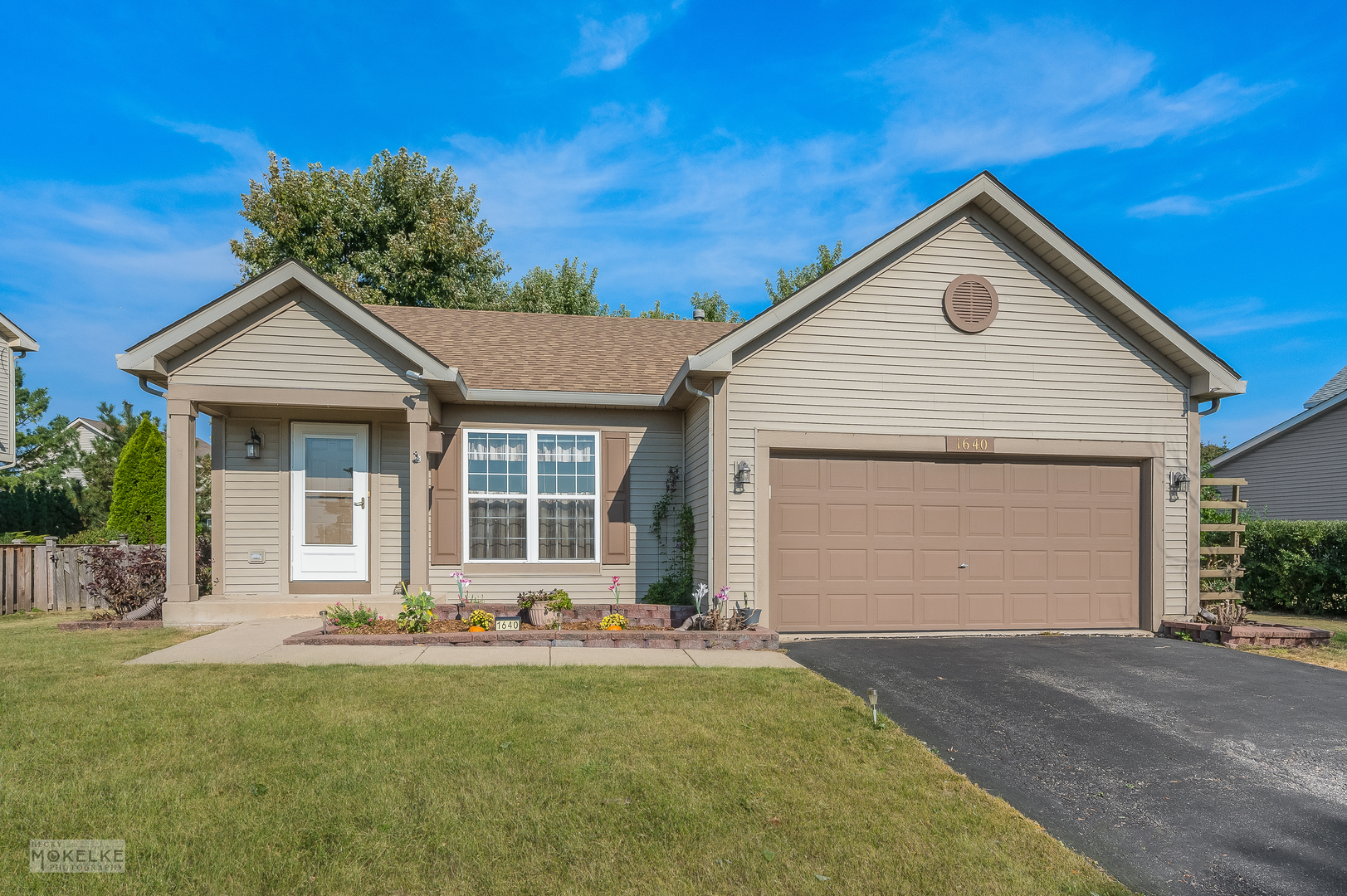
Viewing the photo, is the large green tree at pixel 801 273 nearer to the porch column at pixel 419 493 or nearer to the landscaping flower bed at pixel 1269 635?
the porch column at pixel 419 493

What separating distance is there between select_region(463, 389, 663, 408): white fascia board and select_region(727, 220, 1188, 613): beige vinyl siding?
1839 millimetres

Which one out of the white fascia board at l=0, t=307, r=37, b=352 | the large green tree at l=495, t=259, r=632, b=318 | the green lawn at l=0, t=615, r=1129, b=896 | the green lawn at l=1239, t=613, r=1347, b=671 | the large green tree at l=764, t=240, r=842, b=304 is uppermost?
the large green tree at l=764, t=240, r=842, b=304

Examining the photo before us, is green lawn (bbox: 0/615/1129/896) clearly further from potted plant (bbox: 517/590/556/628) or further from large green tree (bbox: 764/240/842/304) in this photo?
large green tree (bbox: 764/240/842/304)

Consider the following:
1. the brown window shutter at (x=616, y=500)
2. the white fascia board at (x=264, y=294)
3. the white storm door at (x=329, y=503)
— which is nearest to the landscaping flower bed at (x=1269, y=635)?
the brown window shutter at (x=616, y=500)

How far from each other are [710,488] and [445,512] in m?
3.85

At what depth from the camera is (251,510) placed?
10180mm

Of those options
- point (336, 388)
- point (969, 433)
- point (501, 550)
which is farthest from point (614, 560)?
point (969, 433)

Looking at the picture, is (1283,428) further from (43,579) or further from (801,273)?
(43,579)

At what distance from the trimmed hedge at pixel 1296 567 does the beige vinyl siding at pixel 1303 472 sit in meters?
5.40

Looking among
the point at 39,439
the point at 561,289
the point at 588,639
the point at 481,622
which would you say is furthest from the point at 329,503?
the point at 39,439

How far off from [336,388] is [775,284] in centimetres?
2631

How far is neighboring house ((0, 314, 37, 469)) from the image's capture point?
18.3 m

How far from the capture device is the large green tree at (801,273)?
1270 inches

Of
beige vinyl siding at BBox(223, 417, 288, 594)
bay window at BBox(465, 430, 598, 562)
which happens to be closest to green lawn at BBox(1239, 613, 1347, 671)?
bay window at BBox(465, 430, 598, 562)
